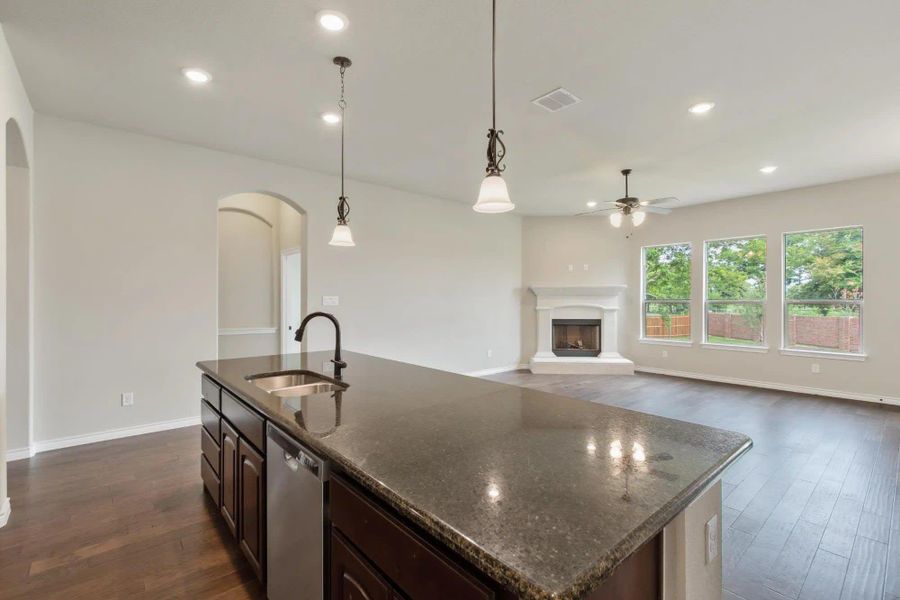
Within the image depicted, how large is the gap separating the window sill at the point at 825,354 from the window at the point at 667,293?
1.30 metres

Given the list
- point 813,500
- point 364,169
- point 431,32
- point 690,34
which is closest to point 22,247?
point 364,169

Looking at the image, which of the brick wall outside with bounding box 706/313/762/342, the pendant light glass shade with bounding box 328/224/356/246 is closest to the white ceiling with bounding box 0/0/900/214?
the pendant light glass shade with bounding box 328/224/356/246

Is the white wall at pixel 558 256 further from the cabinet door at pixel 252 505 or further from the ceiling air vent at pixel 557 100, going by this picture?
the cabinet door at pixel 252 505

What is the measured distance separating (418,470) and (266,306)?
5.88 m

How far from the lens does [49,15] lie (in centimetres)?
221

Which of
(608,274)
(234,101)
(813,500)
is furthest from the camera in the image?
(608,274)

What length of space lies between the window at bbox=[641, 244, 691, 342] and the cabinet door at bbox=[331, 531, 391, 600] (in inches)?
275

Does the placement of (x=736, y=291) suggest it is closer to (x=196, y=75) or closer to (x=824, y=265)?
(x=824, y=265)

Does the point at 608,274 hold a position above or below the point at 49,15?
below

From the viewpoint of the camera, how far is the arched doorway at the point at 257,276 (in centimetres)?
585

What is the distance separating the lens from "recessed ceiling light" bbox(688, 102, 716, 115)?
316 cm

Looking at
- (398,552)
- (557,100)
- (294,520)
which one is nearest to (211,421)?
(294,520)

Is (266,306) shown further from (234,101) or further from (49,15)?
(49,15)

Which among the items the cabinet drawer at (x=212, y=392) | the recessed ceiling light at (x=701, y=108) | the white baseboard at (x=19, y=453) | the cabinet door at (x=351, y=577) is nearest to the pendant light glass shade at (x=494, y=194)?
the cabinet door at (x=351, y=577)
